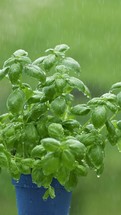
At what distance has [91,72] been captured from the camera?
5.06 feet

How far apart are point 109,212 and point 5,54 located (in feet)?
1.96

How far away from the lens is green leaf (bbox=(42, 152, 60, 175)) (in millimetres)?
988

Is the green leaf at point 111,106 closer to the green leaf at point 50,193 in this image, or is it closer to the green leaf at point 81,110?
the green leaf at point 81,110

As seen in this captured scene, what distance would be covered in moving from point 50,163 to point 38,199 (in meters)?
0.21

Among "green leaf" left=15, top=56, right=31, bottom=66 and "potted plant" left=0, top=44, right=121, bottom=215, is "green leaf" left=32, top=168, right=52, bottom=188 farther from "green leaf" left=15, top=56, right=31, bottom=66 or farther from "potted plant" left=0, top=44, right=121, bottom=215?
"green leaf" left=15, top=56, right=31, bottom=66

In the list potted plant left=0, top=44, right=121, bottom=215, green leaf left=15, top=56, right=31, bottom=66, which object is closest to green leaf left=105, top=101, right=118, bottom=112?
potted plant left=0, top=44, right=121, bottom=215

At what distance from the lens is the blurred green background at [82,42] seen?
1.52 metres

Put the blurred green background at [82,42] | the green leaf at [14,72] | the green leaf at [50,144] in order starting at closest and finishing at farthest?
the green leaf at [50,144] → the green leaf at [14,72] → the blurred green background at [82,42]

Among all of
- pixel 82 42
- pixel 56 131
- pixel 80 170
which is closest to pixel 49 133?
pixel 56 131

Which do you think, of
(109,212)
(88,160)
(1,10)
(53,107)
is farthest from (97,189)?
(1,10)

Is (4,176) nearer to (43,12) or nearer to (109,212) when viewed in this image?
(109,212)

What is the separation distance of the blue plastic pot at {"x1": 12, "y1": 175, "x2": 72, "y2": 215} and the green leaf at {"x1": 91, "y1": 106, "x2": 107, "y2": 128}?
0.60ft

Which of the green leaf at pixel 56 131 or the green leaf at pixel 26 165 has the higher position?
the green leaf at pixel 56 131

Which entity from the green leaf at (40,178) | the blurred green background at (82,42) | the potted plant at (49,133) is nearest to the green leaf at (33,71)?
the potted plant at (49,133)
